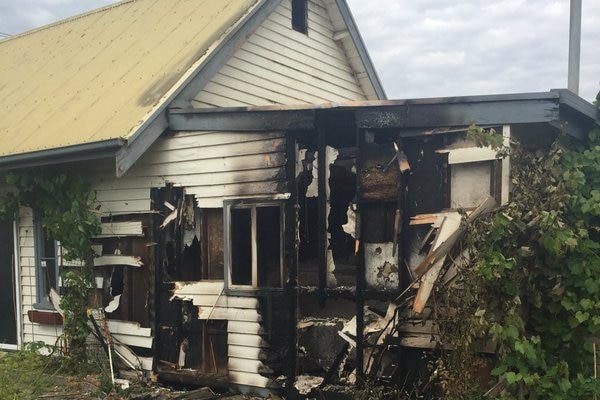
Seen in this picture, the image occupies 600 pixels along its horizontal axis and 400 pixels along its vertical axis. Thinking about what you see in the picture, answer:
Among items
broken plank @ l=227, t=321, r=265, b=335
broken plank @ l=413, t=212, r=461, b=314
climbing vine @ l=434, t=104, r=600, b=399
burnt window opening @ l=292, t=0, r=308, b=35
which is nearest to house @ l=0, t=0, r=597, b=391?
broken plank @ l=227, t=321, r=265, b=335

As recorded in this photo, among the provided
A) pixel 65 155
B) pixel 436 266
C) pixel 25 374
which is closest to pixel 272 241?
pixel 436 266

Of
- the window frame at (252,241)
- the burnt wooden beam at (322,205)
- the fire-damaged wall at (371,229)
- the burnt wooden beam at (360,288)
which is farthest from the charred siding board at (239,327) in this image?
the burnt wooden beam at (360,288)

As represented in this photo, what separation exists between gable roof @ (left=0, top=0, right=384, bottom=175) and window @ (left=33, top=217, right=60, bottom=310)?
127 centimetres

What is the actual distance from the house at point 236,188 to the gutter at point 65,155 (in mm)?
24

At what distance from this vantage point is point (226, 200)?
264 inches

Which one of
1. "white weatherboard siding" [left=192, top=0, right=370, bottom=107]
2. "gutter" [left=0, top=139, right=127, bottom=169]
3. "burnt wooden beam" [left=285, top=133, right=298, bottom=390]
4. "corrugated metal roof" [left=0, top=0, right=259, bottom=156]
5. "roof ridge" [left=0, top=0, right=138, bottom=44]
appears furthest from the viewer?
"roof ridge" [left=0, top=0, right=138, bottom=44]

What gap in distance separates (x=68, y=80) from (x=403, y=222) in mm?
6701

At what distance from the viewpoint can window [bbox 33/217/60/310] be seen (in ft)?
Result: 29.3

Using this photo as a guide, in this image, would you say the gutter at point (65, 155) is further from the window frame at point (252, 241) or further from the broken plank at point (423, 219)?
the broken plank at point (423, 219)

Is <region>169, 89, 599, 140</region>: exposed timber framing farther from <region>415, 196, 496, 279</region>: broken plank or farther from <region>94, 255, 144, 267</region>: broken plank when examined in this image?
<region>94, 255, 144, 267</region>: broken plank

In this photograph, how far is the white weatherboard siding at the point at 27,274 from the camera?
9.05 m

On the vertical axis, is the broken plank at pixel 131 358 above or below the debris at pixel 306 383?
below

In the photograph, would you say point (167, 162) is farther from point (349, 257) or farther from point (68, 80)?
point (68, 80)

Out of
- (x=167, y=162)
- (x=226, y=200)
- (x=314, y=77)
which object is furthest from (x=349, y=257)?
(x=314, y=77)
